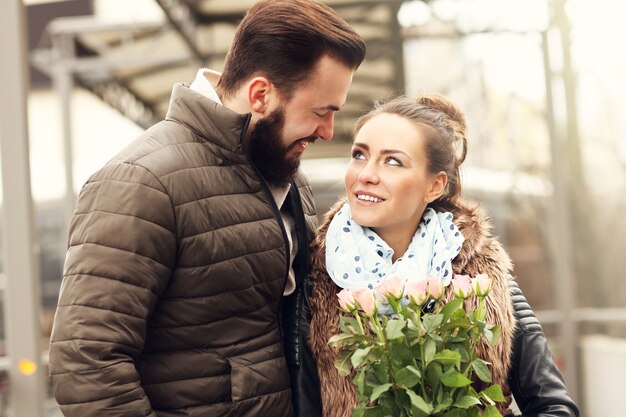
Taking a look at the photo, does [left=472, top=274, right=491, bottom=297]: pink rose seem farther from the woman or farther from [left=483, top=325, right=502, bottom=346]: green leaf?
the woman

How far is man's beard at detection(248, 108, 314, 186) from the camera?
2391 mm

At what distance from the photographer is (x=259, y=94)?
2.39 m

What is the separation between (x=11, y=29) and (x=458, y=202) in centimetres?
217

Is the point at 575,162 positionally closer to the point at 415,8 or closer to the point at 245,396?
the point at 415,8

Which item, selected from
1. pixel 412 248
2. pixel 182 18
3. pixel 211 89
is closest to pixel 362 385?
pixel 412 248

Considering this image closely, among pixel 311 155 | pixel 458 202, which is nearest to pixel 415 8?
pixel 311 155

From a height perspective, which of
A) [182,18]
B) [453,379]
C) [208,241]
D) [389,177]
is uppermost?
[182,18]

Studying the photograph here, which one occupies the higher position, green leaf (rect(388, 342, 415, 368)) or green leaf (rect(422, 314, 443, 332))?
green leaf (rect(422, 314, 443, 332))

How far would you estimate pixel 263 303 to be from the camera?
2.31 m

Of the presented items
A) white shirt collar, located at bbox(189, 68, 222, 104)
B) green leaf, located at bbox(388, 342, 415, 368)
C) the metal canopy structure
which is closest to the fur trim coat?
green leaf, located at bbox(388, 342, 415, 368)

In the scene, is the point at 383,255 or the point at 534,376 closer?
the point at 534,376

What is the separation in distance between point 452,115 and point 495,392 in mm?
824

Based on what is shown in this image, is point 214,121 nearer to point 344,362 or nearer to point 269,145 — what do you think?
point 269,145

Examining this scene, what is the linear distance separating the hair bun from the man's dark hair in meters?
0.28
